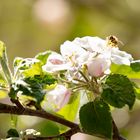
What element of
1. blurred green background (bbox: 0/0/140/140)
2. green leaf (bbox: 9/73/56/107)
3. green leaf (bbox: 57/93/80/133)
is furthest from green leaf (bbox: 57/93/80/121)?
blurred green background (bbox: 0/0/140/140)

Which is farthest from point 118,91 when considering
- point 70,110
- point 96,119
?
point 70,110

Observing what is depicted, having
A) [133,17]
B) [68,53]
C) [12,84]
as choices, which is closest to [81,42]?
[68,53]

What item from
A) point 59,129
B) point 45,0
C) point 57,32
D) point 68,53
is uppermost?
point 45,0

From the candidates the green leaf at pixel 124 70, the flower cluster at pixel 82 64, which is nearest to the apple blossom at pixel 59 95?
the flower cluster at pixel 82 64

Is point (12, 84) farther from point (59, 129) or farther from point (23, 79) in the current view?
point (59, 129)

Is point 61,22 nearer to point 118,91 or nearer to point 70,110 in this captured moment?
point 70,110

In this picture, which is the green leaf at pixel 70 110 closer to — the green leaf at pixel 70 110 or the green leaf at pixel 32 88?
the green leaf at pixel 70 110

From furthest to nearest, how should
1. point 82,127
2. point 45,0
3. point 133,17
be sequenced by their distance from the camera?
point 45,0
point 133,17
point 82,127

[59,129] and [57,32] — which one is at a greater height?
[57,32]
